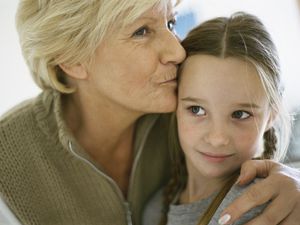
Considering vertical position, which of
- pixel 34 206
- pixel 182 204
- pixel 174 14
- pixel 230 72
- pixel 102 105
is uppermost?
pixel 174 14

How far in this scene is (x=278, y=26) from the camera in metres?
2.21

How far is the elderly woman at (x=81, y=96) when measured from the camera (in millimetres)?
1253

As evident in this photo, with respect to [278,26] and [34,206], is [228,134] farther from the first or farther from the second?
[278,26]

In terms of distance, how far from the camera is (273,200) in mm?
978

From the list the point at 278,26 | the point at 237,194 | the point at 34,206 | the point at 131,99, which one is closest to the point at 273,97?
the point at 237,194

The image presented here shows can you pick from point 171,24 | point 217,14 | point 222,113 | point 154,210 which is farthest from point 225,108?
point 217,14

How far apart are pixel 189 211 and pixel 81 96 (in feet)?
1.67

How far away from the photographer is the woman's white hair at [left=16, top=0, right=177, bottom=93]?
1.23 metres

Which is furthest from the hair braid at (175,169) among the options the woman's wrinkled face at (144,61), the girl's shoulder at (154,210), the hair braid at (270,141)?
the hair braid at (270,141)

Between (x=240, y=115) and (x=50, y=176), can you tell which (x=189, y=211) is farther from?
(x=50, y=176)

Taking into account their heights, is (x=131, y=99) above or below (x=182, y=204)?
above

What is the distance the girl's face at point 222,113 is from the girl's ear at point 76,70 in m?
0.32

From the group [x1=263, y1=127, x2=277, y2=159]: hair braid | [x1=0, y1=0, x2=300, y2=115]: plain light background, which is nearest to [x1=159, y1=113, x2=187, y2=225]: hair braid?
[x1=263, y1=127, x2=277, y2=159]: hair braid

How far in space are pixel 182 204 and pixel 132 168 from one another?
0.25 meters
